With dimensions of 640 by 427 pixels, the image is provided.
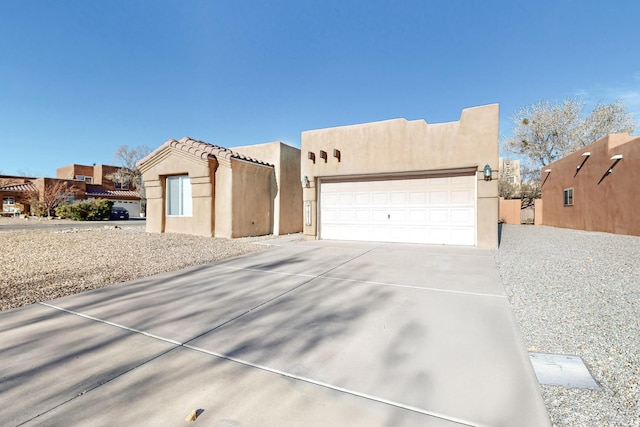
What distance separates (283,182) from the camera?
12.9 metres

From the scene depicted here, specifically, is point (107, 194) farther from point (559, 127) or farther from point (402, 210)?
point (559, 127)

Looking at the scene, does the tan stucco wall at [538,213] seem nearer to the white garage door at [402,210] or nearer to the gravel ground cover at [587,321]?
the gravel ground cover at [587,321]

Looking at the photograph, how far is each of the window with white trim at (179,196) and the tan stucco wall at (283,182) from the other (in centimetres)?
303

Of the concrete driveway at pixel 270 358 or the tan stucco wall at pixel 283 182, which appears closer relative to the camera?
the concrete driveway at pixel 270 358

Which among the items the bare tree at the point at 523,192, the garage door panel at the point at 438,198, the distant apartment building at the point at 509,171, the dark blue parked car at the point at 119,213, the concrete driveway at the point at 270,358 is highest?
the distant apartment building at the point at 509,171

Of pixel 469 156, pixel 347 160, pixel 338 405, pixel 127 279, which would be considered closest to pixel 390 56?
pixel 347 160

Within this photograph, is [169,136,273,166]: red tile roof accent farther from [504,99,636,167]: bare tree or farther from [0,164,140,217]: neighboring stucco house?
[504,99,636,167]: bare tree

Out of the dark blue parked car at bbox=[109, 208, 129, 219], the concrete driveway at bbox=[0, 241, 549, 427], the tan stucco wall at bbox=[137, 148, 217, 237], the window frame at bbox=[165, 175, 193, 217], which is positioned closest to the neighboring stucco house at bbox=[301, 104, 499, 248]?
the tan stucco wall at bbox=[137, 148, 217, 237]

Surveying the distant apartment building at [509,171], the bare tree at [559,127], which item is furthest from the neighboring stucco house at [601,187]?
the bare tree at [559,127]

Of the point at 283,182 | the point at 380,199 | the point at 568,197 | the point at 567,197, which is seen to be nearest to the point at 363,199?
the point at 380,199

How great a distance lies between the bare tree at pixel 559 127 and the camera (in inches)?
874

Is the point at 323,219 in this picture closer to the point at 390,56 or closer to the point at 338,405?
the point at 390,56

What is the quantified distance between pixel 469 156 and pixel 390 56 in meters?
6.87

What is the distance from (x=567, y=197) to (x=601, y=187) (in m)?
3.59
